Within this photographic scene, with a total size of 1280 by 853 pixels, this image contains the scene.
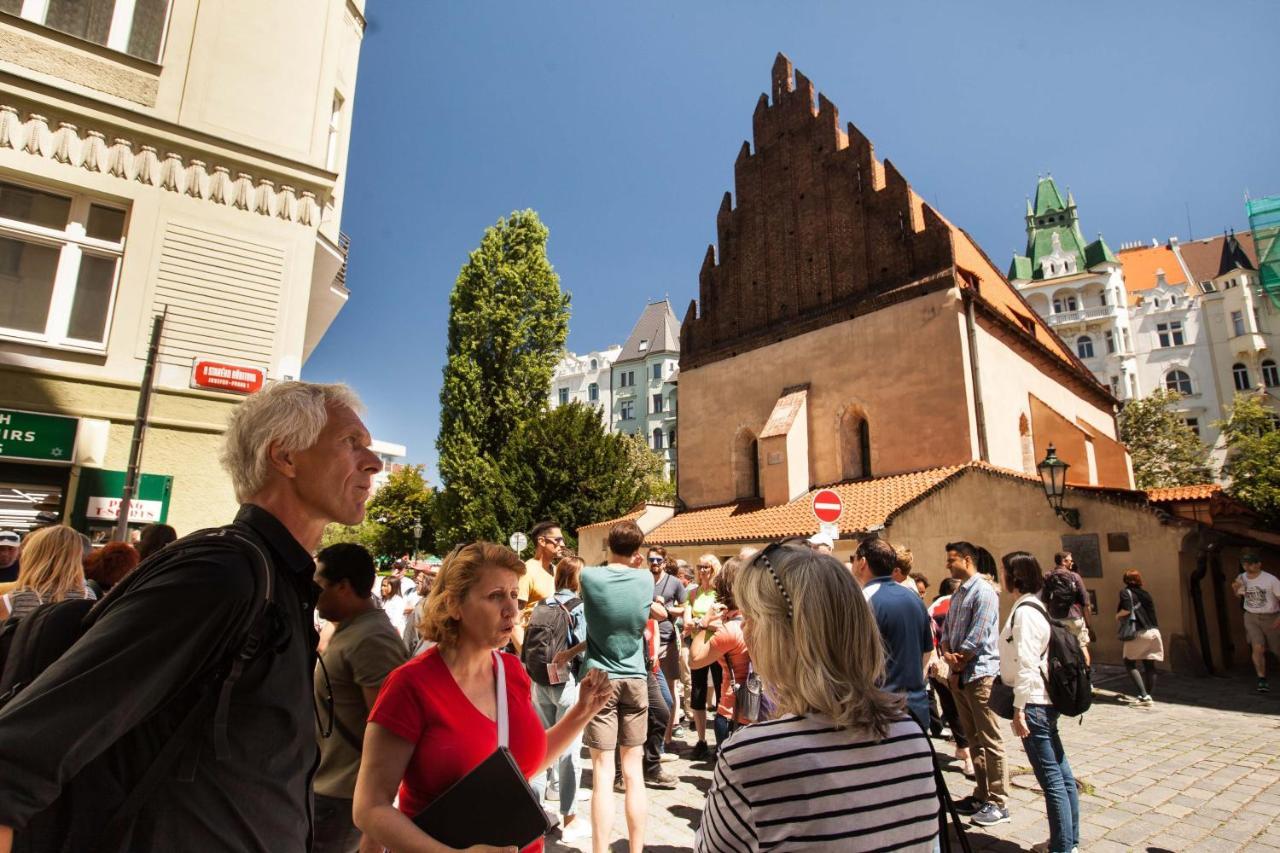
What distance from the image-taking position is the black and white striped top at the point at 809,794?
1587 mm

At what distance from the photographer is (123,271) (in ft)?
31.0

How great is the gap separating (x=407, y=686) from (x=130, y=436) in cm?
957

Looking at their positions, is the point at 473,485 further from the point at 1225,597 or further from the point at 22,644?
the point at 22,644

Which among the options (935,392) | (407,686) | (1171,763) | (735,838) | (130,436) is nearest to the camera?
(735,838)

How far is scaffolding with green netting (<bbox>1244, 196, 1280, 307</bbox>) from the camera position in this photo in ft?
134

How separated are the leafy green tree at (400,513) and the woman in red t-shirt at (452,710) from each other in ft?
132

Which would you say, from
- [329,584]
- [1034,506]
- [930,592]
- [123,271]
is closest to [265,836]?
[329,584]

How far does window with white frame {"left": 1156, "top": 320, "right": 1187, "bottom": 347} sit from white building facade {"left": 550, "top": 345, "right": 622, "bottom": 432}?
45516 mm

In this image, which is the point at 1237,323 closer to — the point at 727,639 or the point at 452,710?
the point at 727,639

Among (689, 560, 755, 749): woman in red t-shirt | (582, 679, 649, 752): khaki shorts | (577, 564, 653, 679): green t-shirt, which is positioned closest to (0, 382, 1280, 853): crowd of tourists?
(689, 560, 755, 749): woman in red t-shirt

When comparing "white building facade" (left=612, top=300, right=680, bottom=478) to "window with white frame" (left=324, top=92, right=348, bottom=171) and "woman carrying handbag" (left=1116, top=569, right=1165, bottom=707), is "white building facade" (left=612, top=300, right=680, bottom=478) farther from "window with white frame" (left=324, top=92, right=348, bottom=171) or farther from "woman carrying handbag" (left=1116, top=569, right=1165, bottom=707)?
"woman carrying handbag" (left=1116, top=569, right=1165, bottom=707)

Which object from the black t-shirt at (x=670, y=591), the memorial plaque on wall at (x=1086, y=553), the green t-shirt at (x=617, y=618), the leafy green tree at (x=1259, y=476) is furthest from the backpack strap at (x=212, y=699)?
the leafy green tree at (x=1259, y=476)

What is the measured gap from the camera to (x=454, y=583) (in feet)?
8.52

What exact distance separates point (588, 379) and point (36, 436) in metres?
59.5
